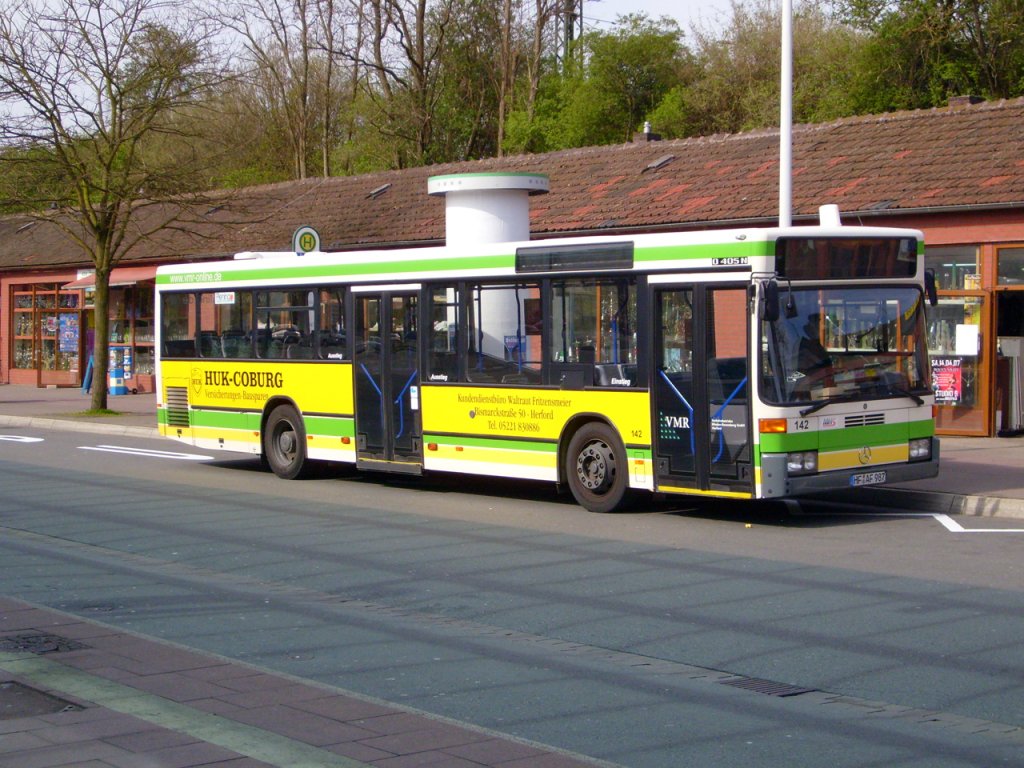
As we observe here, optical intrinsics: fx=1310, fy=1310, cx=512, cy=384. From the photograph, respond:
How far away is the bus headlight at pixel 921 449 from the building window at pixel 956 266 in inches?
282

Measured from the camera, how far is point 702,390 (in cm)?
1231

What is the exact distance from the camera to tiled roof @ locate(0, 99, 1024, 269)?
66.4 feet

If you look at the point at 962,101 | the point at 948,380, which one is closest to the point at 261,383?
the point at 948,380

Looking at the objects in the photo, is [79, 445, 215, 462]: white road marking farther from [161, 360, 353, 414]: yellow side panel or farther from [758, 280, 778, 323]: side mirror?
[758, 280, 778, 323]: side mirror

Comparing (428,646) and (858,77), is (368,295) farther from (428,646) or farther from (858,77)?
(858,77)

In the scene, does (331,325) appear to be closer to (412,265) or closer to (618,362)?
(412,265)

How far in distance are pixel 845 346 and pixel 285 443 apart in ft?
25.4

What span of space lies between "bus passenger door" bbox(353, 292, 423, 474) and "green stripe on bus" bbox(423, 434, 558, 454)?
383mm

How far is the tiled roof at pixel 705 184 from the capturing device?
66.4 ft

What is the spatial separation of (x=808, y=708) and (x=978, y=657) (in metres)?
1.53

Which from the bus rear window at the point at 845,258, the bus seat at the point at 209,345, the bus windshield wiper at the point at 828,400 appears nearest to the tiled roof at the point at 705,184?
the bus rear window at the point at 845,258

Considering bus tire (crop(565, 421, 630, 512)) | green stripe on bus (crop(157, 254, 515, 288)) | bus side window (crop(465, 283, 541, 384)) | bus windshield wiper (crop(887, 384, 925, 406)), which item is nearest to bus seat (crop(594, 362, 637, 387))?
bus tire (crop(565, 421, 630, 512))

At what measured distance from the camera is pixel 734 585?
949 centimetres

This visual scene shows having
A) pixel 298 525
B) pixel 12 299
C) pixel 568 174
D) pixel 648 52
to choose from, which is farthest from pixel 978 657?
pixel 648 52
